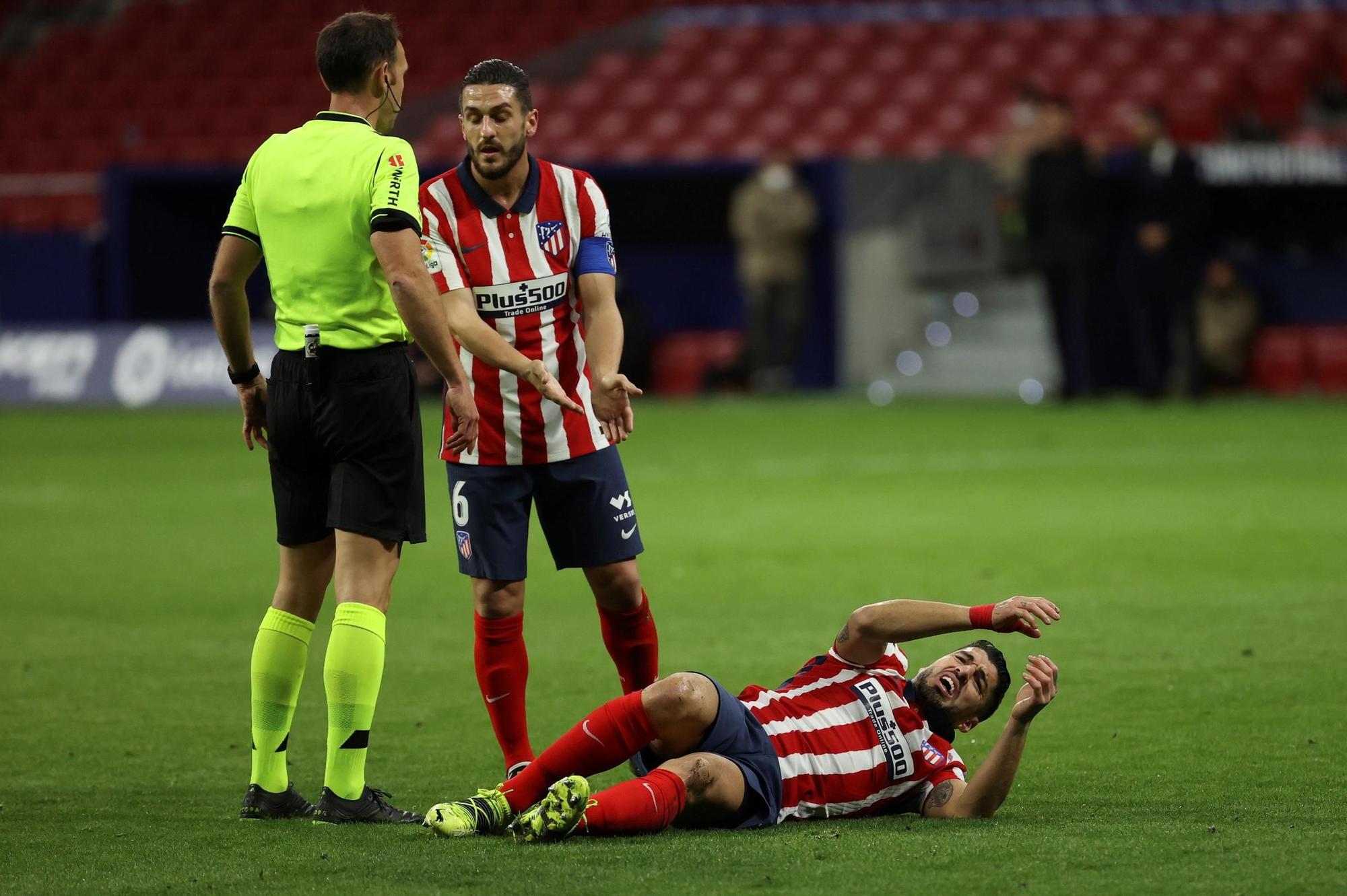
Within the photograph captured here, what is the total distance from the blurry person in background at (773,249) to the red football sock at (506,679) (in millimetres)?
14557

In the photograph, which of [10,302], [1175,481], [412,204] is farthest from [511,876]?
[10,302]

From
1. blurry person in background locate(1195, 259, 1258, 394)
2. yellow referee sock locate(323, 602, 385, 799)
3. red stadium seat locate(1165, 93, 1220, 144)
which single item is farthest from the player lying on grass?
red stadium seat locate(1165, 93, 1220, 144)

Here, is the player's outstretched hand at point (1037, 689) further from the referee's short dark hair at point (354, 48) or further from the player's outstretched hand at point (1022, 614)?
the referee's short dark hair at point (354, 48)

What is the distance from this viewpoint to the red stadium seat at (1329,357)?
63.9 ft

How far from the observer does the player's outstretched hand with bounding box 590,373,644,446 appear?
5137 mm

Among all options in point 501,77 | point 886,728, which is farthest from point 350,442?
point 886,728

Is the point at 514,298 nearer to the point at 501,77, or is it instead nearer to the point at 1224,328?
the point at 501,77

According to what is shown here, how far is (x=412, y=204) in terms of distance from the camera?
15.7 feet

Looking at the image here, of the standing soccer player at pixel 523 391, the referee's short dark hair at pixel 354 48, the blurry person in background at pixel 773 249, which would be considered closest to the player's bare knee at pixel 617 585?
the standing soccer player at pixel 523 391

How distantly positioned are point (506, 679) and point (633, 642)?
448mm

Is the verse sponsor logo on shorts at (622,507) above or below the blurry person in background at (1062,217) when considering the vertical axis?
below

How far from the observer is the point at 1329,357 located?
64.0 feet

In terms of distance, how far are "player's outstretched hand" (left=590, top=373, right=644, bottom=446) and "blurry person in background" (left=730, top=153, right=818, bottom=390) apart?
47.3 ft

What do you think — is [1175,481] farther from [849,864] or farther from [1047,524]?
[849,864]
